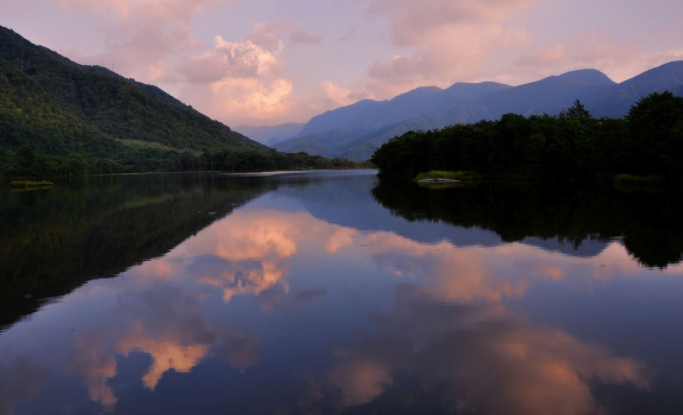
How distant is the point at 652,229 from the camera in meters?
22.3

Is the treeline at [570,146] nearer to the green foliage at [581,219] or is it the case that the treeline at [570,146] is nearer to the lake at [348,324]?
the green foliage at [581,219]

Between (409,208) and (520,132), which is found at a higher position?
(520,132)

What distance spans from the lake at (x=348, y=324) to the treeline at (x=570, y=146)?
125ft

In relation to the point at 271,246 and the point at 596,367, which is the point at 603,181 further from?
the point at 596,367

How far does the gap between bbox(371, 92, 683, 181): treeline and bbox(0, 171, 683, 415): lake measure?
38.2 m

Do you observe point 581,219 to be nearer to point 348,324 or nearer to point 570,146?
point 348,324

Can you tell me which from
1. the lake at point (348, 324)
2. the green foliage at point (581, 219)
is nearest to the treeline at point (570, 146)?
the green foliage at point (581, 219)

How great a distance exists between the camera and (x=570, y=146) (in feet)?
222

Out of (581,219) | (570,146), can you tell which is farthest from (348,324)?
(570,146)

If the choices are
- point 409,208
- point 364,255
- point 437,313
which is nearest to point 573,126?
point 409,208

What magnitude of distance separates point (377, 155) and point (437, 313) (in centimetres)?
12510

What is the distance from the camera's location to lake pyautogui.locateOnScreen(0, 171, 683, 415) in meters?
7.18

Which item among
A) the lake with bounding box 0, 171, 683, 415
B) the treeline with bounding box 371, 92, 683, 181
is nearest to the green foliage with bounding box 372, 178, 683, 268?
the lake with bounding box 0, 171, 683, 415

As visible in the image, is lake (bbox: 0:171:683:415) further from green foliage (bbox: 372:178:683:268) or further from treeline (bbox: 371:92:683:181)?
treeline (bbox: 371:92:683:181)
